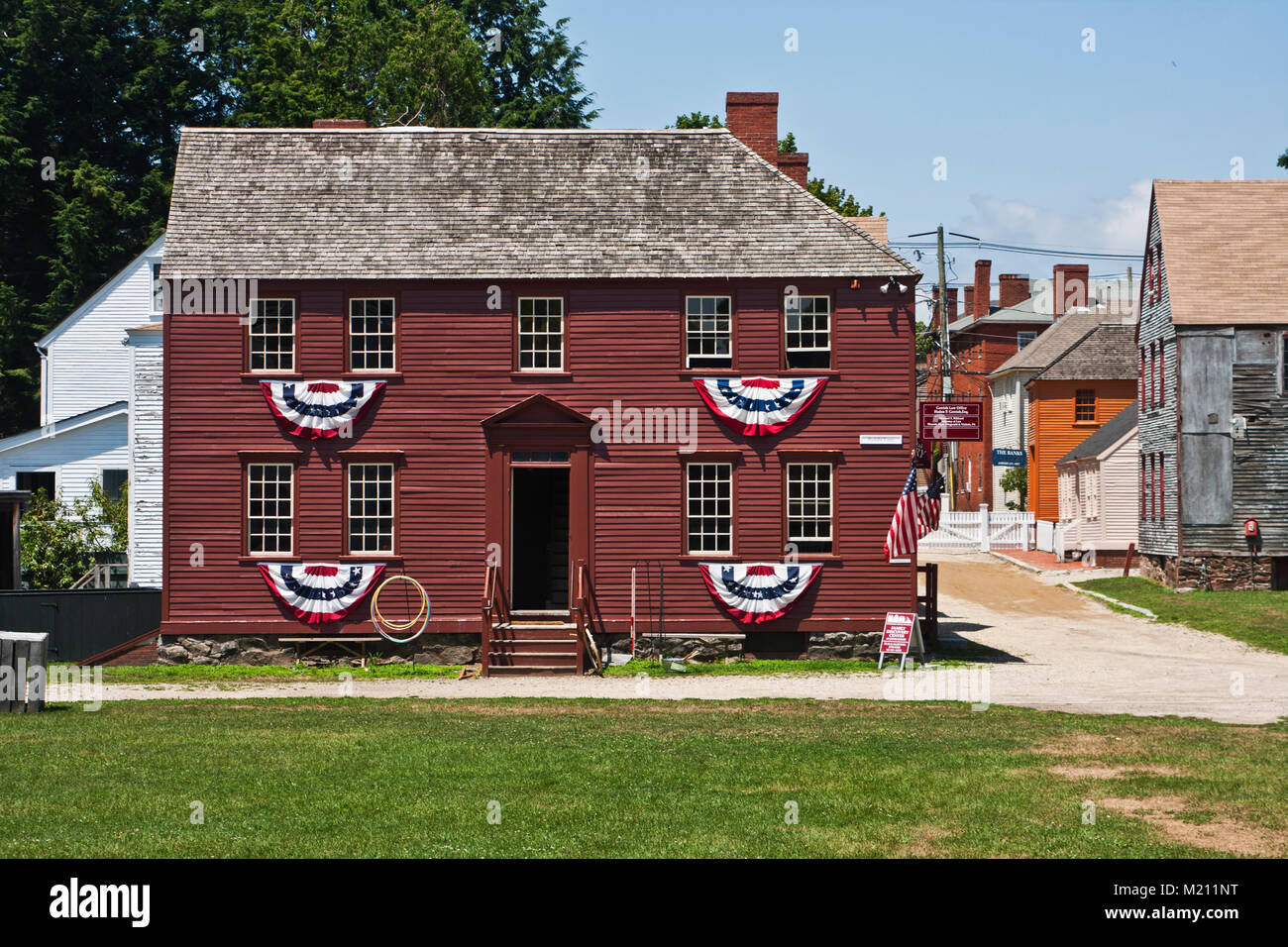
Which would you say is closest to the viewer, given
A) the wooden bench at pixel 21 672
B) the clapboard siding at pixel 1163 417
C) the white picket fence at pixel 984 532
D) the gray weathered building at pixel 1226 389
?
the wooden bench at pixel 21 672

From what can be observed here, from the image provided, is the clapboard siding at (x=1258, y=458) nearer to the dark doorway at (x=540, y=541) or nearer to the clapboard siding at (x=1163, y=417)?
the clapboard siding at (x=1163, y=417)

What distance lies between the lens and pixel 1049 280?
84188 millimetres

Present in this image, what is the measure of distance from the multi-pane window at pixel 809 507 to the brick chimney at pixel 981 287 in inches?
2448

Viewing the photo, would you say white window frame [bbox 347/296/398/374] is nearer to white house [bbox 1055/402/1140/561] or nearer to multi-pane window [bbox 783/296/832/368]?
multi-pane window [bbox 783/296/832/368]

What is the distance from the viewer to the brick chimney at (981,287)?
8750 centimetres

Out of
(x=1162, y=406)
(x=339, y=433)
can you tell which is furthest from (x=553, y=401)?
(x=1162, y=406)

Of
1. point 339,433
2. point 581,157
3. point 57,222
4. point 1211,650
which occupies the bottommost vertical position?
point 1211,650

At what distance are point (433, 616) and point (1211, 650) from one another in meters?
15.7

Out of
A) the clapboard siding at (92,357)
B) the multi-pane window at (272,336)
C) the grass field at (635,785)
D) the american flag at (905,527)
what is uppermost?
the clapboard siding at (92,357)

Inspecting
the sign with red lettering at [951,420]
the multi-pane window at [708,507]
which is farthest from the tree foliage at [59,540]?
the sign with red lettering at [951,420]

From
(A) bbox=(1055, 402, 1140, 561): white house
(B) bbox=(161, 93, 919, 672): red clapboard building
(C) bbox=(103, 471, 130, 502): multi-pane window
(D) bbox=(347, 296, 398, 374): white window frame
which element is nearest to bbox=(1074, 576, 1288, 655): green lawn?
(A) bbox=(1055, 402, 1140, 561): white house

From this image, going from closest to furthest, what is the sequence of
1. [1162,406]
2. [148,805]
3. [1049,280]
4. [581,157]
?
[148,805] → [581,157] → [1162,406] → [1049,280]

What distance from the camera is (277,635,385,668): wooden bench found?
90.8ft

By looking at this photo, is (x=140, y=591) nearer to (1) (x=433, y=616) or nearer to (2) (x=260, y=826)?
(1) (x=433, y=616)
